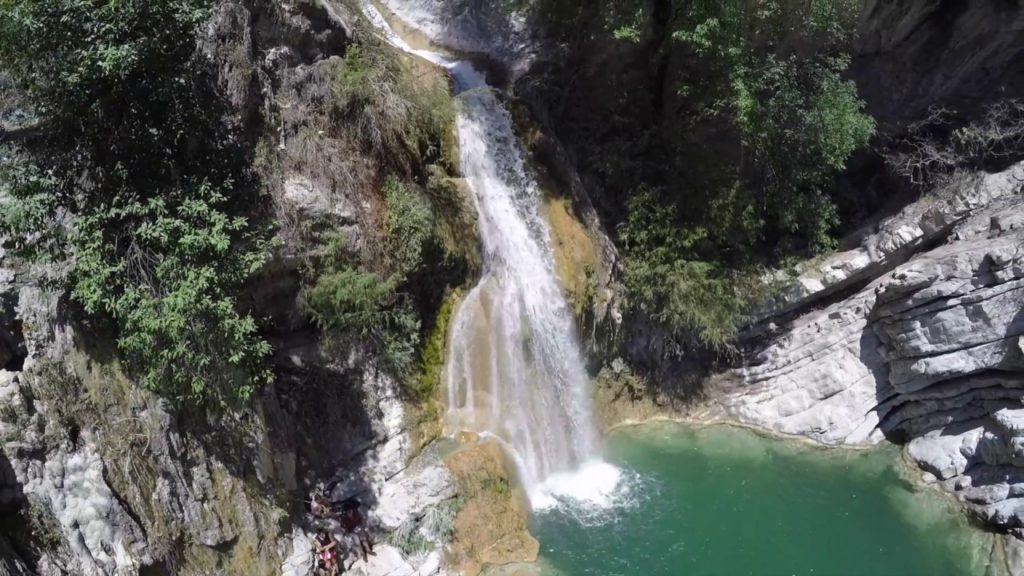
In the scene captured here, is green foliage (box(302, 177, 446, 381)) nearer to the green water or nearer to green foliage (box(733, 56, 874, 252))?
the green water

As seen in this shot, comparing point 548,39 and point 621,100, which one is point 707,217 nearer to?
point 621,100

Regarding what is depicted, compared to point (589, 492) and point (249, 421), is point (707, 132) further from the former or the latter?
point (249, 421)

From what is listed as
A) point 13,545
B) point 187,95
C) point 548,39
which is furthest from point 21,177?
point 548,39

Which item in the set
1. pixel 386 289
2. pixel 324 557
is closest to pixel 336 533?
pixel 324 557

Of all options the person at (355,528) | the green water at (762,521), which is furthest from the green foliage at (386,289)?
the green water at (762,521)

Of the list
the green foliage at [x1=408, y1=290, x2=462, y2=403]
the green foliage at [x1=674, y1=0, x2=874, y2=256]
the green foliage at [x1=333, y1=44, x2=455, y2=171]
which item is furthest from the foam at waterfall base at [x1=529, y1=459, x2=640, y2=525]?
the green foliage at [x1=333, y1=44, x2=455, y2=171]

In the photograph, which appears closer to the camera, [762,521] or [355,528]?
[355,528]
